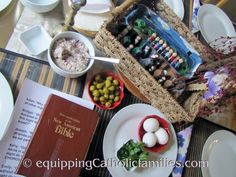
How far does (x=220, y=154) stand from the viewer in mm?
933

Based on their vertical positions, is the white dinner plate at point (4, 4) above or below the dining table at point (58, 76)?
above

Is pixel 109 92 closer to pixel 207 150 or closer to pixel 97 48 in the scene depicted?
pixel 97 48

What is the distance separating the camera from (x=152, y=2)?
0.89 metres

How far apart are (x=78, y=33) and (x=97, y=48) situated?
7 cm

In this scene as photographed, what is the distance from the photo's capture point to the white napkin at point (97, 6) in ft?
2.90

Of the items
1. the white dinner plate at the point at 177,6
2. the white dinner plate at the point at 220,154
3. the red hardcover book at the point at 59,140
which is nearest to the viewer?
the red hardcover book at the point at 59,140

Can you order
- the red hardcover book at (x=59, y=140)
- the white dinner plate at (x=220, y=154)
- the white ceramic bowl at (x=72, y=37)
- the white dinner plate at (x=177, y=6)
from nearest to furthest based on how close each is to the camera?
the red hardcover book at (x=59, y=140) < the white ceramic bowl at (x=72, y=37) < the white dinner plate at (x=220, y=154) < the white dinner plate at (x=177, y=6)

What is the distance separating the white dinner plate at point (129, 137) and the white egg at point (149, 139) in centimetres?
4

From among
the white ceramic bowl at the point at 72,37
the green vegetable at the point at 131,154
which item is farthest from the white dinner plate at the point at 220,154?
the white ceramic bowl at the point at 72,37

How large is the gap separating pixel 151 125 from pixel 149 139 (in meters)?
0.04

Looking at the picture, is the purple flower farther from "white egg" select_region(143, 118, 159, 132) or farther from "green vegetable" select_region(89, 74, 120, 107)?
"green vegetable" select_region(89, 74, 120, 107)

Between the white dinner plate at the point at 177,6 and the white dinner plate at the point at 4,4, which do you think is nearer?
the white dinner plate at the point at 4,4

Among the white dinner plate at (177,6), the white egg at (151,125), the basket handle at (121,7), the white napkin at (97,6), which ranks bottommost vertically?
the white egg at (151,125)

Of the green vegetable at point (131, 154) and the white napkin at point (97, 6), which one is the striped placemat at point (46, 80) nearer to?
the green vegetable at point (131, 154)
